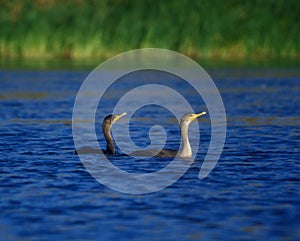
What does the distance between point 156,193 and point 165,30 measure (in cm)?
2468

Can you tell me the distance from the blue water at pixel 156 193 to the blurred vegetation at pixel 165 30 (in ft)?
50.5

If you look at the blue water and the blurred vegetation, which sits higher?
the blurred vegetation

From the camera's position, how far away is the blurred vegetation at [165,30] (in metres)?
35.6

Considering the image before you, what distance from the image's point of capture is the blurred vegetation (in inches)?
1400

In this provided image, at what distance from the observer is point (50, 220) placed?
381 inches

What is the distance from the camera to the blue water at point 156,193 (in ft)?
30.3

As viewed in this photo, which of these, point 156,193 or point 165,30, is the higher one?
point 165,30

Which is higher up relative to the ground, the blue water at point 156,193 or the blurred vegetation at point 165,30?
the blurred vegetation at point 165,30

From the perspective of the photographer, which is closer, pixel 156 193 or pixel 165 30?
pixel 156 193

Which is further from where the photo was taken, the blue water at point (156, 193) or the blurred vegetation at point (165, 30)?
the blurred vegetation at point (165, 30)

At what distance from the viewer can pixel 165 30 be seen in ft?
116

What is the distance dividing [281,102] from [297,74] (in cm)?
812

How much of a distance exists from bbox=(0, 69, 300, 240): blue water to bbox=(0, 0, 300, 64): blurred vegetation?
15.4 metres

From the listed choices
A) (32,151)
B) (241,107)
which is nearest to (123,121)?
(241,107)
